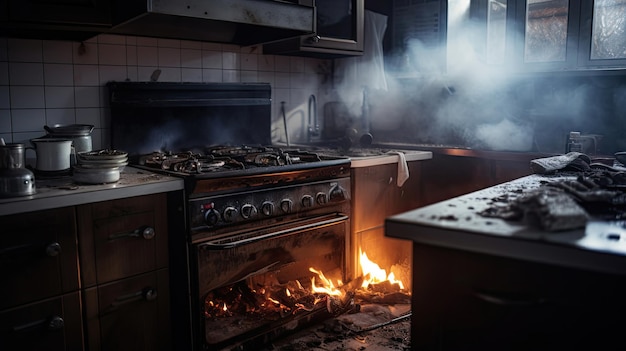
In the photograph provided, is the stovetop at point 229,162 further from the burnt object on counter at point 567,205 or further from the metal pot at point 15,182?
the burnt object on counter at point 567,205

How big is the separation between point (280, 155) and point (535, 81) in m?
1.82

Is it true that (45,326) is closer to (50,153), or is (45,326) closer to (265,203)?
(50,153)

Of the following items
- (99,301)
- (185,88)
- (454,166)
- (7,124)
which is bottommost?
(99,301)

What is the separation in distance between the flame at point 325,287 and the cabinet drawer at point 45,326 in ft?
4.26

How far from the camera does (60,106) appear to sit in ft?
8.79

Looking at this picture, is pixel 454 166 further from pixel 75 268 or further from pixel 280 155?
pixel 75 268

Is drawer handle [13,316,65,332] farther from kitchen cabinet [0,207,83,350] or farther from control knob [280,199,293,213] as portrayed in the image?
control knob [280,199,293,213]

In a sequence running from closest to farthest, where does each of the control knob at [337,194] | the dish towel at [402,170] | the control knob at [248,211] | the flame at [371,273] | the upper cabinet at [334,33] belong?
the control knob at [248,211], the control knob at [337,194], the flame at [371,273], the dish towel at [402,170], the upper cabinet at [334,33]

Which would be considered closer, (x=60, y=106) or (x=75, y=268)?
(x=75, y=268)

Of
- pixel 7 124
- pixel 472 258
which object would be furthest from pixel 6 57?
pixel 472 258

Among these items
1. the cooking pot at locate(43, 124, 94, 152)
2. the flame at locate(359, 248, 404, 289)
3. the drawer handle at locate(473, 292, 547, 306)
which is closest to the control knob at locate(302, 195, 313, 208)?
the flame at locate(359, 248, 404, 289)

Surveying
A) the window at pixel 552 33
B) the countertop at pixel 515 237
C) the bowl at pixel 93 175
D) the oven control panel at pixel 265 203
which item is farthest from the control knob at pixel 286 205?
the window at pixel 552 33

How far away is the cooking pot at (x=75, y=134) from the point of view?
248 centimetres

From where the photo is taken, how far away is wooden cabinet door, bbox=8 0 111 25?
2199 mm
